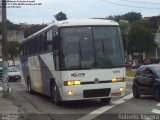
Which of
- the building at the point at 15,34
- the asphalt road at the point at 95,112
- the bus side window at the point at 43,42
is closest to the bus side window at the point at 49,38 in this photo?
the bus side window at the point at 43,42

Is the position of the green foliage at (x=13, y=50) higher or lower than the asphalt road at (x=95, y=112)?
higher

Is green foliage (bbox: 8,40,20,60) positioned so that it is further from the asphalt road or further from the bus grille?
the bus grille

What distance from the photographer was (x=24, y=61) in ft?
92.6

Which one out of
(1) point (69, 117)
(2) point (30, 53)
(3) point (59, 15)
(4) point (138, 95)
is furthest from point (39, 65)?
(3) point (59, 15)

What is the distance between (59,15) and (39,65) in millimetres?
76905

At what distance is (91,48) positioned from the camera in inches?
679

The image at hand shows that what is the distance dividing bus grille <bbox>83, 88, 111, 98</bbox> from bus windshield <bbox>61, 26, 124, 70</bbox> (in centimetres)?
85

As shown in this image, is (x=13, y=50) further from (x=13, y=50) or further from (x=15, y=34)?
(x=15, y=34)

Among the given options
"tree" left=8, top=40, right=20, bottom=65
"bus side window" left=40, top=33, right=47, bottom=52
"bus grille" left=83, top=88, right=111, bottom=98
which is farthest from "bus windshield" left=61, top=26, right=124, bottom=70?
"tree" left=8, top=40, right=20, bottom=65

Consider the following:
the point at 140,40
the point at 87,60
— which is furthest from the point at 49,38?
the point at 140,40

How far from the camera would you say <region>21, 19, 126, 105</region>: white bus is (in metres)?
16.9

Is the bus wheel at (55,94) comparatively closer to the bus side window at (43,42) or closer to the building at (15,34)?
the bus side window at (43,42)

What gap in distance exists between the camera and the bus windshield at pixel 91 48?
17031mm

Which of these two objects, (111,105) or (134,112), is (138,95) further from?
(134,112)
